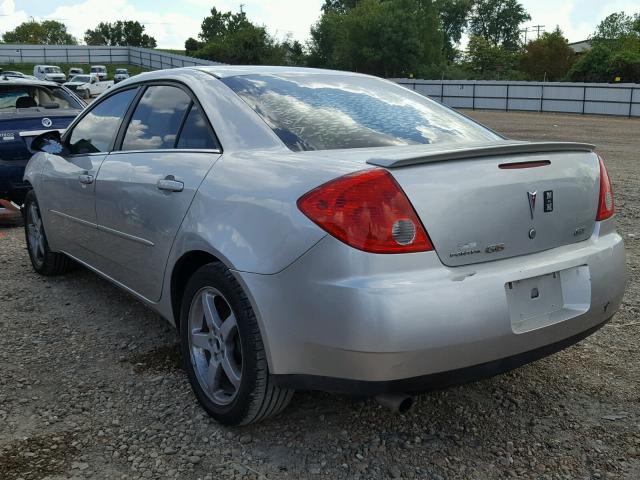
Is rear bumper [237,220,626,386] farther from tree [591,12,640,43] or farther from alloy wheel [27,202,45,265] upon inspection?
tree [591,12,640,43]

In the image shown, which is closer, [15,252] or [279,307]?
[279,307]

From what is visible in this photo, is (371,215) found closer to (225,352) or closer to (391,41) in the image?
(225,352)

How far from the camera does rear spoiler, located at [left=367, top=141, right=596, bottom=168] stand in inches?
92.1

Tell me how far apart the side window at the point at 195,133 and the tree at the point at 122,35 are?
118 m

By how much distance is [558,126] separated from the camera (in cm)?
2277

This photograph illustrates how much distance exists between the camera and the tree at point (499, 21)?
117m

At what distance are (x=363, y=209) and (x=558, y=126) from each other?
22.5 metres

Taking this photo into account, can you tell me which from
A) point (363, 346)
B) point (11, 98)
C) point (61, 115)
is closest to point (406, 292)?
point (363, 346)

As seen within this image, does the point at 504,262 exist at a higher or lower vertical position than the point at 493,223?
lower

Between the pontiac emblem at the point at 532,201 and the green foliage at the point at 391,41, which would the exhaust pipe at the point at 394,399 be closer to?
the pontiac emblem at the point at 532,201

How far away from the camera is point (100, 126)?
417 cm

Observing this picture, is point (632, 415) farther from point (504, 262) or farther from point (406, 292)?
point (406, 292)

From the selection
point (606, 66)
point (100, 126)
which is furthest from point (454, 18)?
point (100, 126)

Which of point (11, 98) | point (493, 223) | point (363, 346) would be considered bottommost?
point (363, 346)
